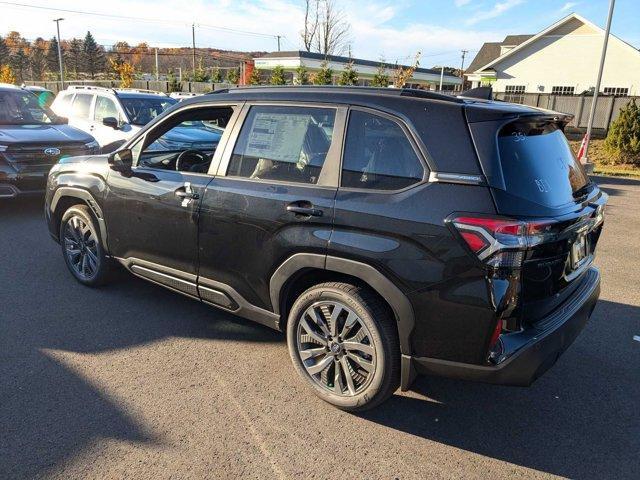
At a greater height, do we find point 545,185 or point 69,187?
point 545,185

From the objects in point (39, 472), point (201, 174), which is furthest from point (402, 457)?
point (201, 174)

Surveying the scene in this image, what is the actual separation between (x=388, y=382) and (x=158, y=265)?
7.08ft

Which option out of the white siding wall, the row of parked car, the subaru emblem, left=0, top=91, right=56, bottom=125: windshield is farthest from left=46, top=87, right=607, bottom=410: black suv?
the white siding wall

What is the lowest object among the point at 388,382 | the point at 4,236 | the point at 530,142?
the point at 4,236

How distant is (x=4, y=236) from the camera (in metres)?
6.71

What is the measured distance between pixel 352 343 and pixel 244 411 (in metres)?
0.79

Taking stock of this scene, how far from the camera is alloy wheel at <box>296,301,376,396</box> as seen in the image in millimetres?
2969

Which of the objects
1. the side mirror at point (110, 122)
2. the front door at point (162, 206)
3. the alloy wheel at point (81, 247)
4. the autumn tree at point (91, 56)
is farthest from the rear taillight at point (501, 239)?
the autumn tree at point (91, 56)

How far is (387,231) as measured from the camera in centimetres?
271

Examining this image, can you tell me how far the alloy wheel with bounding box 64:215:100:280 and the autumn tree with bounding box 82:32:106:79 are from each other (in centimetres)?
9188

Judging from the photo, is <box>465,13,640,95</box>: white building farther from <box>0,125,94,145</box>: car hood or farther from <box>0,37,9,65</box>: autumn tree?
<box>0,37,9,65</box>: autumn tree

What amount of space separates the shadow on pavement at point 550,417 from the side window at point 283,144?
162 centimetres

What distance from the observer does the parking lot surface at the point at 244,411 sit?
2.65 metres

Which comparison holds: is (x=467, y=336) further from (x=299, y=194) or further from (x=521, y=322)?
(x=299, y=194)
